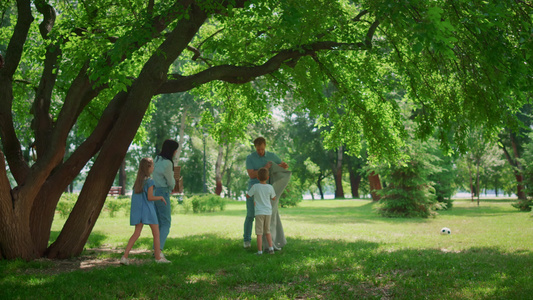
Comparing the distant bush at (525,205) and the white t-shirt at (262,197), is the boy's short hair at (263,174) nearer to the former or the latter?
the white t-shirt at (262,197)

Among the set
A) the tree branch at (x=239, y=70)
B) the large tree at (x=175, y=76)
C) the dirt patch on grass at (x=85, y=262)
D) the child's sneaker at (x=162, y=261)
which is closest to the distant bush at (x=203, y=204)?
the large tree at (x=175, y=76)

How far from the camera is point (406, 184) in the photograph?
18938 mm

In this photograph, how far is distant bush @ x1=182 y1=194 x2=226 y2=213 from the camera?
23.0 m

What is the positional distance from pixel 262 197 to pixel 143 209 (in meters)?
2.19

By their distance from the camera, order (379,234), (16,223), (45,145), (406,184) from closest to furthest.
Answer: (16,223) < (45,145) < (379,234) < (406,184)

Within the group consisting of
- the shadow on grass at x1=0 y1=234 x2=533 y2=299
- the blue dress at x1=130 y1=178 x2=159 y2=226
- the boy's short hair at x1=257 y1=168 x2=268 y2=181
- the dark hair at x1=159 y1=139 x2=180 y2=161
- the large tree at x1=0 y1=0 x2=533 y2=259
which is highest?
the large tree at x1=0 y1=0 x2=533 y2=259

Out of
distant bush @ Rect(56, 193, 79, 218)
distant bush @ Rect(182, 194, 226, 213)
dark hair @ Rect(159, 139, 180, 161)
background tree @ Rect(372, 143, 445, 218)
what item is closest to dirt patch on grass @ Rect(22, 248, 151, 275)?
dark hair @ Rect(159, 139, 180, 161)

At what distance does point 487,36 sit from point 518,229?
9353mm

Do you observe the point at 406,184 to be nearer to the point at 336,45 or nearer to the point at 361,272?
the point at 336,45

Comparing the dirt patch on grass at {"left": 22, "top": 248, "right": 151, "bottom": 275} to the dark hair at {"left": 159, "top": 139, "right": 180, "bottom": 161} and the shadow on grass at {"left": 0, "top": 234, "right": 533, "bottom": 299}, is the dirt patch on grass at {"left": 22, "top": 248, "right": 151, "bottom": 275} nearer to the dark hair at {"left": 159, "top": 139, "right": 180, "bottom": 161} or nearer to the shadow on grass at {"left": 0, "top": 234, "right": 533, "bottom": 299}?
the shadow on grass at {"left": 0, "top": 234, "right": 533, "bottom": 299}

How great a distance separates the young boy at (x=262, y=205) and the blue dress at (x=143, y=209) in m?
1.93

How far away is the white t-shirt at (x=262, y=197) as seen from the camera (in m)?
8.12

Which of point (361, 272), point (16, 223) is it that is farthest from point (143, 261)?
point (361, 272)

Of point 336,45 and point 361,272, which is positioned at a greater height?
point 336,45
